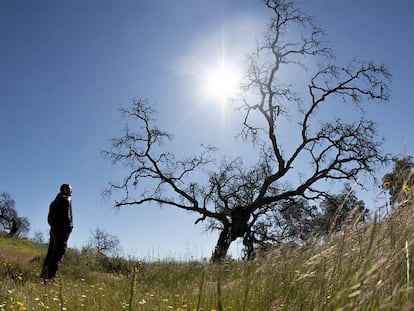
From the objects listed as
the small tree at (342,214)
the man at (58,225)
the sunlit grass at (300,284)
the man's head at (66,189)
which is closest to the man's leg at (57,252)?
the man at (58,225)

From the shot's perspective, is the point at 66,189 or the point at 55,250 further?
the point at 55,250

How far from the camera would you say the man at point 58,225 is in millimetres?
10164

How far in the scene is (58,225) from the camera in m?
10.2

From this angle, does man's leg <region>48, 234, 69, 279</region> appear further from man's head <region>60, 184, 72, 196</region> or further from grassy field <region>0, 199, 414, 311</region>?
grassy field <region>0, 199, 414, 311</region>

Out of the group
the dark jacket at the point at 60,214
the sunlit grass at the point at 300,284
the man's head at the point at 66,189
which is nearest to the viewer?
the sunlit grass at the point at 300,284

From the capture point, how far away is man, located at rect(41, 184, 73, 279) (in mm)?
10164

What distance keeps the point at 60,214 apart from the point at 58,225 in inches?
10.0

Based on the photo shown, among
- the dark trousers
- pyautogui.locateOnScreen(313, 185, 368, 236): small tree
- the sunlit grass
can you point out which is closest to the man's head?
the dark trousers

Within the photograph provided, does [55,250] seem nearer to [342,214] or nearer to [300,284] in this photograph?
[342,214]

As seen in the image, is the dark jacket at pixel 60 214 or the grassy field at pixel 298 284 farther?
the dark jacket at pixel 60 214

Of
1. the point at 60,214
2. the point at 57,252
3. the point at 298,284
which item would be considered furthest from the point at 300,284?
the point at 57,252

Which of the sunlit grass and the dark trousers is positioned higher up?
the dark trousers

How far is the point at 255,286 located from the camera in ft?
15.4

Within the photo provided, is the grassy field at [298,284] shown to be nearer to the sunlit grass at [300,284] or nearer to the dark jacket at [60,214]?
the sunlit grass at [300,284]
